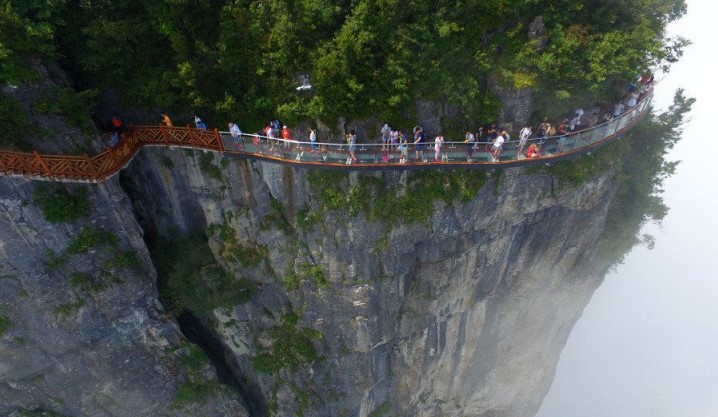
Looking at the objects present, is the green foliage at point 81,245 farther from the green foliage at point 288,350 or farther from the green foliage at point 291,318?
the green foliage at point 288,350

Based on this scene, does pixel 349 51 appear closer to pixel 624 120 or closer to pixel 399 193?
pixel 399 193

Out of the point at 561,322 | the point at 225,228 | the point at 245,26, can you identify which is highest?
the point at 245,26

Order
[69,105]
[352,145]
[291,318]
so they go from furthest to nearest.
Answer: [291,318] < [352,145] < [69,105]

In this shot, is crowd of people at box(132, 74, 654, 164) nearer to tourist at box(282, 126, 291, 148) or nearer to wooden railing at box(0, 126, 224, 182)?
tourist at box(282, 126, 291, 148)

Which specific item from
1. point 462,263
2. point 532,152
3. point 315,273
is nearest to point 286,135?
point 315,273

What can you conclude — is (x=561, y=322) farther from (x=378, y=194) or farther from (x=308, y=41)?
(x=308, y=41)

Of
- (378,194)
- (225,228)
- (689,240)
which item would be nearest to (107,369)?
(225,228)

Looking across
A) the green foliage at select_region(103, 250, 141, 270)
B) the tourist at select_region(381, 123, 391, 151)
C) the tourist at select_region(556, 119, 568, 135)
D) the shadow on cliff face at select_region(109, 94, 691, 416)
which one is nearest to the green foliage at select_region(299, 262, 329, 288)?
the shadow on cliff face at select_region(109, 94, 691, 416)
